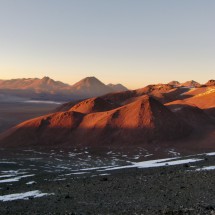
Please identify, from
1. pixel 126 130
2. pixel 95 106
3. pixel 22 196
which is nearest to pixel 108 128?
pixel 126 130

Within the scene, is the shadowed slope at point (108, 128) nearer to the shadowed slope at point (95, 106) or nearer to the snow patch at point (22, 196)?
the shadowed slope at point (95, 106)

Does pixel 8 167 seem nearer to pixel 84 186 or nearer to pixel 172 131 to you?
pixel 84 186

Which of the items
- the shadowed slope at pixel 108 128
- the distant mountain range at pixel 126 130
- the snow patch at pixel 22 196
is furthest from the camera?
the shadowed slope at pixel 108 128

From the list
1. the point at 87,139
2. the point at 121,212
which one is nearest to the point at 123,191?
the point at 121,212

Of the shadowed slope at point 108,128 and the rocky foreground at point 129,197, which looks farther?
the shadowed slope at point 108,128

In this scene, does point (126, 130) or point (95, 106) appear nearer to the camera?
point (126, 130)

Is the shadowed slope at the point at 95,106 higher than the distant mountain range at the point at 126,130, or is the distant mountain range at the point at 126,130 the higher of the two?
the shadowed slope at the point at 95,106

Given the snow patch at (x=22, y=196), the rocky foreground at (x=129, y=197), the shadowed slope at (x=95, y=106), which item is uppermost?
the shadowed slope at (x=95, y=106)

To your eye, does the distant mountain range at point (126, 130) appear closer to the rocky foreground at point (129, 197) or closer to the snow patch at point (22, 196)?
the rocky foreground at point (129, 197)

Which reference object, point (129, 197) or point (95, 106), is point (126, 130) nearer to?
point (95, 106)

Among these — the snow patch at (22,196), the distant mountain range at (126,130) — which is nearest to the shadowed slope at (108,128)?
the distant mountain range at (126,130)

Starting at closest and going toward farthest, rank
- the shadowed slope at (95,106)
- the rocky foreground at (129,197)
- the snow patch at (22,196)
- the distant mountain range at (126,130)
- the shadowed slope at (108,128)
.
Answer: the rocky foreground at (129,197)
the snow patch at (22,196)
the distant mountain range at (126,130)
the shadowed slope at (108,128)
the shadowed slope at (95,106)
